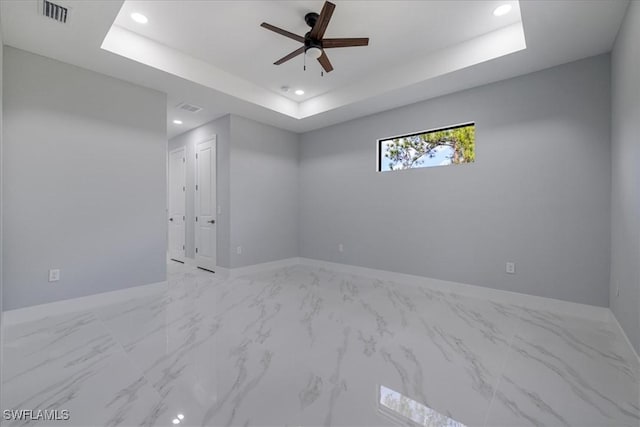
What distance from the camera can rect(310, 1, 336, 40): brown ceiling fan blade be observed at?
2271 mm

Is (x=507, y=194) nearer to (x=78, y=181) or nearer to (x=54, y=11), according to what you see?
(x=54, y=11)

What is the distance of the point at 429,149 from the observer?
4203mm

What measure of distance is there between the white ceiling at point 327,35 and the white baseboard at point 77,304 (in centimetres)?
267

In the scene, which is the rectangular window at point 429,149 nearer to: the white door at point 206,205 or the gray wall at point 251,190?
the gray wall at point 251,190

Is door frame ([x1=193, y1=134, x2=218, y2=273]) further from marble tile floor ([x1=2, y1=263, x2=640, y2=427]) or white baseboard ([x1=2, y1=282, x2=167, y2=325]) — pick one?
marble tile floor ([x1=2, y1=263, x2=640, y2=427])

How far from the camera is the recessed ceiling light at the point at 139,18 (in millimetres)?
2770

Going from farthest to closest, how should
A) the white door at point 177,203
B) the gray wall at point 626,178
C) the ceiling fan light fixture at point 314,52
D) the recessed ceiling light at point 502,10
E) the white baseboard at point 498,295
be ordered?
the white door at point 177,203 → the white baseboard at point 498,295 → the ceiling fan light fixture at point 314,52 → the recessed ceiling light at point 502,10 → the gray wall at point 626,178

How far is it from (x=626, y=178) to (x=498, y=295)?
5.82 feet

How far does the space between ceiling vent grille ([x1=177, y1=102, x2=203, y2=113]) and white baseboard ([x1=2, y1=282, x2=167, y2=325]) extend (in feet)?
8.99

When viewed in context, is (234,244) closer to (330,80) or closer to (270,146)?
(270,146)

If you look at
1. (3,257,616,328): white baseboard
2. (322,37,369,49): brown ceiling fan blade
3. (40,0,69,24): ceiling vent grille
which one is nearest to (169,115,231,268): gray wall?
(3,257,616,328): white baseboard

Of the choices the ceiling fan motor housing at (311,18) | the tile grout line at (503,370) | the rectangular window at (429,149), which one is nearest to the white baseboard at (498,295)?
the tile grout line at (503,370)

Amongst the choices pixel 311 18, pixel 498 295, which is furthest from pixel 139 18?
pixel 498 295

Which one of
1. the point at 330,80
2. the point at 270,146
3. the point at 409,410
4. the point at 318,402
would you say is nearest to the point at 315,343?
the point at 318,402
